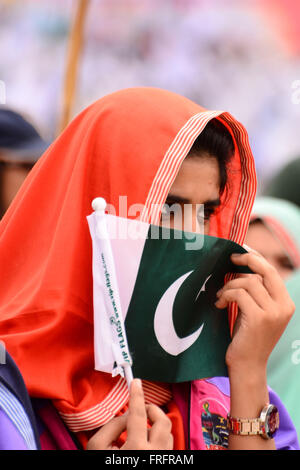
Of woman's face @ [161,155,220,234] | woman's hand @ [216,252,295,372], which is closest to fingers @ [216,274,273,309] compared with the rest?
woman's hand @ [216,252,295,372]

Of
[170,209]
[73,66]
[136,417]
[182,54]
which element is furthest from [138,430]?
[182,54]

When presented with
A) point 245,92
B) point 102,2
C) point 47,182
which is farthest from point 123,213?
point 102,2

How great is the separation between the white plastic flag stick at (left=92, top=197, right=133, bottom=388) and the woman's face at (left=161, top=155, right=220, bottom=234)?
0.21 metres

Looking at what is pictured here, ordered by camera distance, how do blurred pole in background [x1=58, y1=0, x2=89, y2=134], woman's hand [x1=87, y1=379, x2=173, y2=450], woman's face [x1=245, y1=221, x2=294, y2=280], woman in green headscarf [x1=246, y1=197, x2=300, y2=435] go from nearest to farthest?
woman's hand [x1=87, y1=379, x2=173, y2=450] < woman in green headscarf [x1=246, y1=197, x2=300, y2=435] < woman's face [x1=245, y1=221, x2=294, y2=280] < blurred pole in background [x1=58, y1=0, x2=89, y2=134]

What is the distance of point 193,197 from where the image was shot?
1495 mm

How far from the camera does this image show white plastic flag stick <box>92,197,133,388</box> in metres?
1.30

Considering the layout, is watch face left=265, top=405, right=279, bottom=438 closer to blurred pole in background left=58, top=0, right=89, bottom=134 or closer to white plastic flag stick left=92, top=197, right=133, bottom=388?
white plastic flag stick left=92, top=197, right=133, bottom=388

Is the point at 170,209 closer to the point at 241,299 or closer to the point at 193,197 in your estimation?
the point at 193,197

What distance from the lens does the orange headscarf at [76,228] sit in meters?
1.33

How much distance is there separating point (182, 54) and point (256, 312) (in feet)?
21.1

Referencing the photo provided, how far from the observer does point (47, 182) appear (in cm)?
152

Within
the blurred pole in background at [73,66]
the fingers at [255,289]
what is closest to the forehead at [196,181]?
the fingers at [255,289]

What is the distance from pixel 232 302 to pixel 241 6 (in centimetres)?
681

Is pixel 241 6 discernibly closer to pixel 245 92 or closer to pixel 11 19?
pixel 245 92
